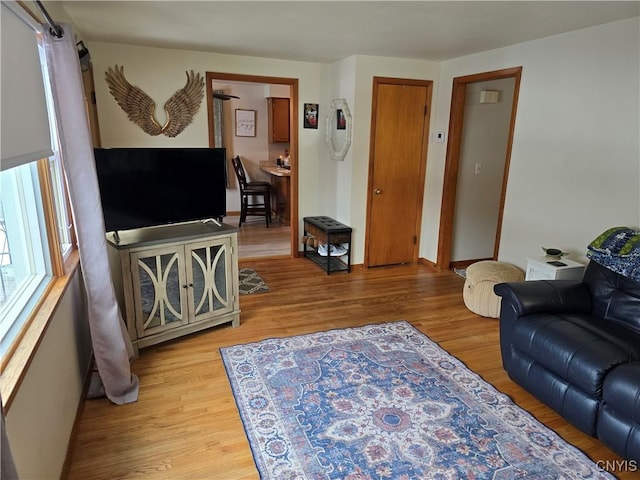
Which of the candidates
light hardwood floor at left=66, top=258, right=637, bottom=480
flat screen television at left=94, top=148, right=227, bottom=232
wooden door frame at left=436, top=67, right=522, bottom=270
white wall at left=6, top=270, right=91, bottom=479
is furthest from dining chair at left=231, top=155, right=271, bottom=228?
white wall at left=6, top=270, right=91, bottom=479

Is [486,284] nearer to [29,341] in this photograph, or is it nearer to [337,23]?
[337,23]

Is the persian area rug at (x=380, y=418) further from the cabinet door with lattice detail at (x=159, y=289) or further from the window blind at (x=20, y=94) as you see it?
the window blind at (x=20, y=94)

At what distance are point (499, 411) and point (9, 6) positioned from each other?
116 inches

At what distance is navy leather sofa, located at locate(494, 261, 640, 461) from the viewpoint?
1.94m

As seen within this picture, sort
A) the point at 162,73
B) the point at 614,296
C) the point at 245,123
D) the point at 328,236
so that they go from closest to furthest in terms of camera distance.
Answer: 1. the point at 614,296
2. the point at 162,73
3. the point at 328,236
4. the point at 245,123

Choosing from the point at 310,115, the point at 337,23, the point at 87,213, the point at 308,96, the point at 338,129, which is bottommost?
the point at 87,213

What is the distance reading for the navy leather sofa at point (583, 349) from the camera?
1.94 m

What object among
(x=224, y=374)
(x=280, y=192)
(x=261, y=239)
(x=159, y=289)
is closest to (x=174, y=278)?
(x=159, y=289)

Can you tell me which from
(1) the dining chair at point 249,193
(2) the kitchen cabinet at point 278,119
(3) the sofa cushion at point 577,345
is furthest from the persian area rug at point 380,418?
(2) the kitchen cabinet at point 278,119

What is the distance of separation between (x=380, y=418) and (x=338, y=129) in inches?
129

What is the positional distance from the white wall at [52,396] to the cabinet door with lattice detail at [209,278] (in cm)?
71

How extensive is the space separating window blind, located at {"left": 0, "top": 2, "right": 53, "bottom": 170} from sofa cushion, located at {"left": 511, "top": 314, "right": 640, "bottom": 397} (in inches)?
101

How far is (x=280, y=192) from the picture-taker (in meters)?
7.22

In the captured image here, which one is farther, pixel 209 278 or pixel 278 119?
pixel 278 119
